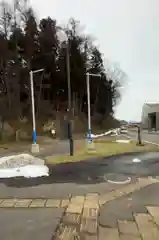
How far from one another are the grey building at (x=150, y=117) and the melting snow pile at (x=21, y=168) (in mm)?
70860

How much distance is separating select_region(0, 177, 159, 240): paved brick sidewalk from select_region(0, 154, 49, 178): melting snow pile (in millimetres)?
2704

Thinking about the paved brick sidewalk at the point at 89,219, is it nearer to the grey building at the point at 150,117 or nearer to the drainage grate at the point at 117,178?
the drainage grate at the point at 117,178

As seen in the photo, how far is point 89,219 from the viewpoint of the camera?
17.0 feet

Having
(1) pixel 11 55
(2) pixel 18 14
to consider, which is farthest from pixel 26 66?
(2) pixel 18 14

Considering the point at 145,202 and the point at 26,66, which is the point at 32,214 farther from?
the point at 26,66

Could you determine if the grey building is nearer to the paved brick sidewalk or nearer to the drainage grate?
the drainage grate

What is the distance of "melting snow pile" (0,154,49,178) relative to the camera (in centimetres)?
926

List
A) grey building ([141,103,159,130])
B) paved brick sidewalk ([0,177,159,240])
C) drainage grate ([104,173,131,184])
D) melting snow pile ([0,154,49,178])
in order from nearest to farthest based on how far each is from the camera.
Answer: paved brick sidewalk ([0,177,159,240]) < drainage grate ([104,173,131,184]) < melting snow pile ([0,154,49,178]) < grey building ([141,103,159,130])

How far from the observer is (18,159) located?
1051cm

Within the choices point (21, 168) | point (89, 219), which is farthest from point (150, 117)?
point (89, 219)

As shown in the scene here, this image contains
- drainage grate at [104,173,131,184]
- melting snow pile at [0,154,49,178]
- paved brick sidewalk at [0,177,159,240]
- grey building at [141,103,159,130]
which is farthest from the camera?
grey building at [141,103,159,130]

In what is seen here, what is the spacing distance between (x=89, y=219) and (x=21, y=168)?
16.2 feet

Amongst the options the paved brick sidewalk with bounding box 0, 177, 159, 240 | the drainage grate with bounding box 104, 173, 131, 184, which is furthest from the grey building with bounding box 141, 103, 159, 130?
the paved brick sidewalk with bounding box 0, 177, 159, 240

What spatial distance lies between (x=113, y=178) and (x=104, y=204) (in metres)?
2.88
